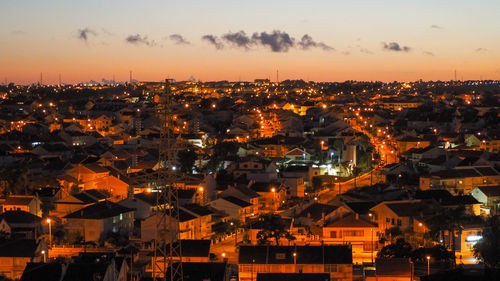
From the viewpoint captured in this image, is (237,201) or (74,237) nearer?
(74,237)

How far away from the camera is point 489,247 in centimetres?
1220

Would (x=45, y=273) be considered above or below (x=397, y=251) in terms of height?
below

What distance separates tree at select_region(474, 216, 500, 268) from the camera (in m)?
12.0

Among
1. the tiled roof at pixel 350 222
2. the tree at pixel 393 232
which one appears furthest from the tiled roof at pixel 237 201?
the tree at pixel 393 232

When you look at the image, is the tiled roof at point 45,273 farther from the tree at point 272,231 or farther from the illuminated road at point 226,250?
the tree at point 272,231

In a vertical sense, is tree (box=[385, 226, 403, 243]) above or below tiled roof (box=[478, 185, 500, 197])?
below

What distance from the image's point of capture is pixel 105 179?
19172 mm

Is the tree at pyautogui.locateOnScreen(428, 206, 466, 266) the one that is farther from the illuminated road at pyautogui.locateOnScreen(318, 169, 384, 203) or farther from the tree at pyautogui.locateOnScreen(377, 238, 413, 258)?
the illuminated road at pyautogui.locateOnScreen(318, 169, 384, 203)

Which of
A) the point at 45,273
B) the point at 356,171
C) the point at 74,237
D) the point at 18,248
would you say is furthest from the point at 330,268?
the point at 356,171

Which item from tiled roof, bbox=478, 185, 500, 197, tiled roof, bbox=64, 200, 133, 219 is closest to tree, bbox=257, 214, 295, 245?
tiled roof, bbox=64, 200, 133, 219

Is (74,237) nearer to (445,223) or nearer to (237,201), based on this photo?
(237,201)

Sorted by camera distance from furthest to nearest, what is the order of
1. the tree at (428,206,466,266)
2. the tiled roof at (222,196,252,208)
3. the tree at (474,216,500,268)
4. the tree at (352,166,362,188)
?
Answer: the tree at (352,166,362,188) → the tiled roof at (222,196,252,208) → the tree at (428,206,466,266) → the tree at (474,216,500,268)

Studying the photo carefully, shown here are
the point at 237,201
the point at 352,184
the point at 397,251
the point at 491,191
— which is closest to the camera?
the point at 397,251

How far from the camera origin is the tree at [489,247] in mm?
12000
